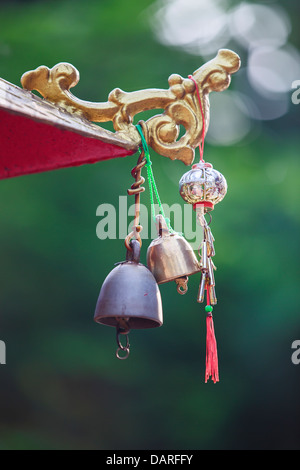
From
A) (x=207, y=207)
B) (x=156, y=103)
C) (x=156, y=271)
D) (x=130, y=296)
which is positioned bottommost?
(x=130, y=296)

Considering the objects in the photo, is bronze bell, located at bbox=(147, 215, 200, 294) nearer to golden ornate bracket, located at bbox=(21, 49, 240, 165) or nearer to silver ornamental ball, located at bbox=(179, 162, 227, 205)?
silver ornamental ball, located at bbox=(179, 162, 227, 205)

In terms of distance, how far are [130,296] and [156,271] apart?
169 mm

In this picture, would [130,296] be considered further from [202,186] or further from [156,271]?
[202,186]

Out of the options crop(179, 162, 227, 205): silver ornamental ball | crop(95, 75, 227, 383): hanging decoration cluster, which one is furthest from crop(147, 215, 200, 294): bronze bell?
crop(179, 162, 227, 205): silver ornamental ball

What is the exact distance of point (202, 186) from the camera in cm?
187

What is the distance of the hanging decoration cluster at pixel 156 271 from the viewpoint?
1.78 metres

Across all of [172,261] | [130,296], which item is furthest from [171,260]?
[130,296]

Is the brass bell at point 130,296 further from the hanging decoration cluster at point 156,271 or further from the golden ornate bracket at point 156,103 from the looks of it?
the golden ornate bracket at point 156,103

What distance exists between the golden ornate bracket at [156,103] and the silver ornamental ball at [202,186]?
58 millimetres

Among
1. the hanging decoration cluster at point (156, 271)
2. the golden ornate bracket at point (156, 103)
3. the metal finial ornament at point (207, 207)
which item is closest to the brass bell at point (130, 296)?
the hanging decoration cluster at point (156, 271)

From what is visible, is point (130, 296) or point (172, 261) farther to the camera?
point (172, 261)

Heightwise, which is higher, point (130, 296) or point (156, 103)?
point (156, 103)

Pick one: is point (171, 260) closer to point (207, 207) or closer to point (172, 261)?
point (172, 261)

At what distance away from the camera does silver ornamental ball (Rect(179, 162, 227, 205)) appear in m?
1.87
